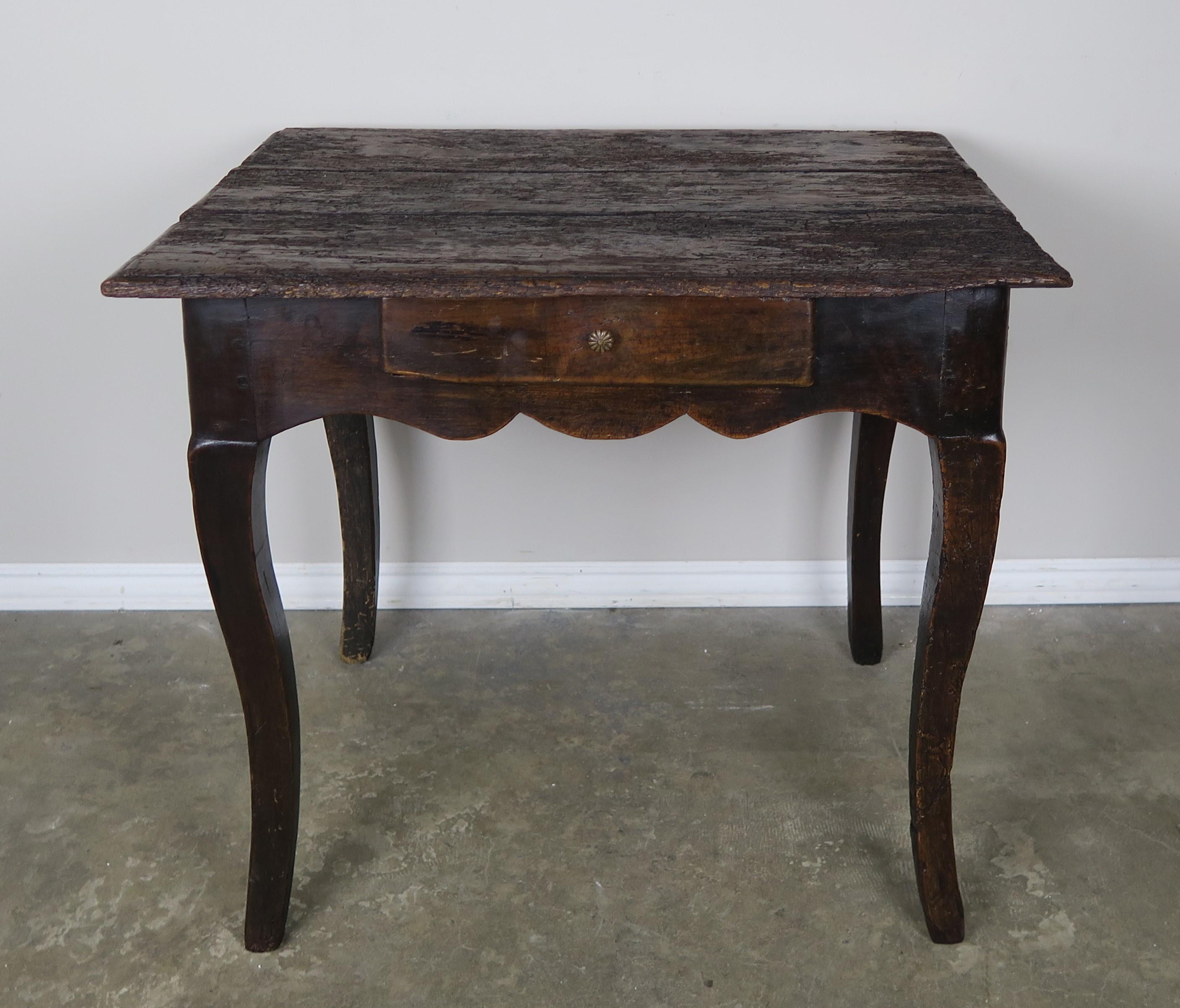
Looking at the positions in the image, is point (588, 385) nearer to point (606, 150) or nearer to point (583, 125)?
point (606, 150)

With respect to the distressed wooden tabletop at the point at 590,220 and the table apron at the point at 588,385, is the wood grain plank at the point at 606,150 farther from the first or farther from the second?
the table apron at the point at 588,385

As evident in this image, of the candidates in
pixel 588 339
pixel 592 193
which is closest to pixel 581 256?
pixel 588 339

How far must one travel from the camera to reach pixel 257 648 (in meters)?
1.30

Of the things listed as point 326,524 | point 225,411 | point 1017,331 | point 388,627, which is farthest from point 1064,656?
point 225,411

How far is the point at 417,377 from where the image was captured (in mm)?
1185

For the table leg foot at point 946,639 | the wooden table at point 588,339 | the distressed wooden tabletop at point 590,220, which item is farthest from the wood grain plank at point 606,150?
the table leg foot at point 946,639

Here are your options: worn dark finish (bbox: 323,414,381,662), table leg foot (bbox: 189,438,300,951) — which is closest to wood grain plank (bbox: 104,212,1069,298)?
table leg foot (bbox: 189,438,300,951)

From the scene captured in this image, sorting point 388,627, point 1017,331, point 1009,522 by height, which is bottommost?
point 388,627

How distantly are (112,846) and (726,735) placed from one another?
868 millimetres

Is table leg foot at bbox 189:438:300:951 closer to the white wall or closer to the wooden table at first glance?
the wooden table

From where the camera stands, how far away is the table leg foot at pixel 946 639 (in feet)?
3.95

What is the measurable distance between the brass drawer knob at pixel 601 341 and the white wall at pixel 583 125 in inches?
30.6

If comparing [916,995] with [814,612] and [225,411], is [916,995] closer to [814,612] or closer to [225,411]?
[814,612]

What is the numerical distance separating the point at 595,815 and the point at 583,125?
40.2 inches
